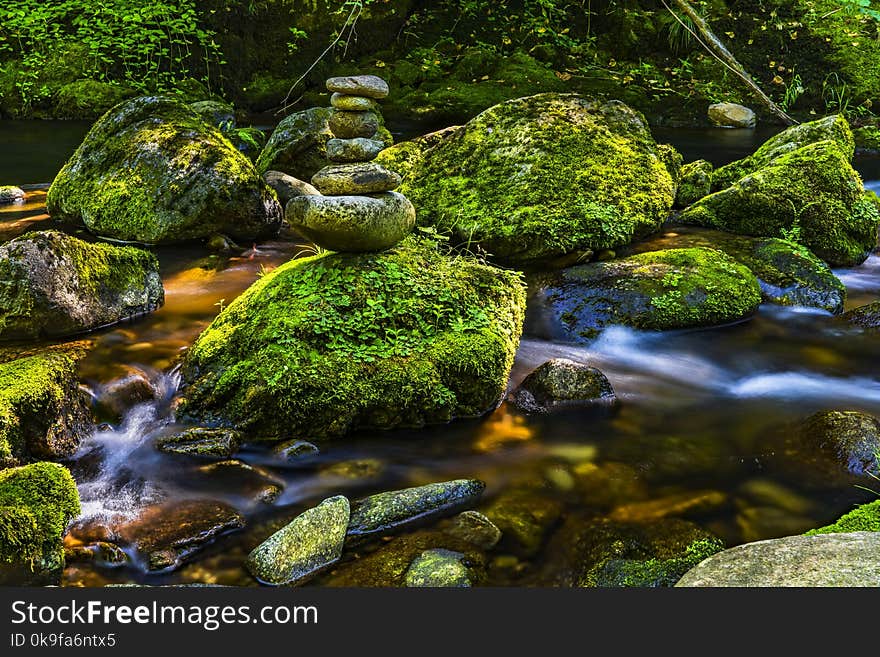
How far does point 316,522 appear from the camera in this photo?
12.9 feet

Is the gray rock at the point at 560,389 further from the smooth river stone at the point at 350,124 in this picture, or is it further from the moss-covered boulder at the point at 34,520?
the moss-covered boulder at the point at 34,520

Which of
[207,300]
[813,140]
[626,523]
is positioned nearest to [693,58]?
[813,140]

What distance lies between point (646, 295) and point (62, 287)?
4.98m

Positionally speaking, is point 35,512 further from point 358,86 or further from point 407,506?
point 358,86

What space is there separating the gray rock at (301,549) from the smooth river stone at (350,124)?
11.3ft

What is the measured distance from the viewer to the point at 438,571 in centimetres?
368

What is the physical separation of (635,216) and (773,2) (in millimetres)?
15126

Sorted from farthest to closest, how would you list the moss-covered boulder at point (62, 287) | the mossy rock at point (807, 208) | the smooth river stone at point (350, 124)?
the mossy rock at point (807, 208) → the smooth river stone at point (350, 124) → the moss-covered boulder at point (62, 287)

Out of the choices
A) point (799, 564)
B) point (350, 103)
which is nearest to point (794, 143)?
point (350, 103)

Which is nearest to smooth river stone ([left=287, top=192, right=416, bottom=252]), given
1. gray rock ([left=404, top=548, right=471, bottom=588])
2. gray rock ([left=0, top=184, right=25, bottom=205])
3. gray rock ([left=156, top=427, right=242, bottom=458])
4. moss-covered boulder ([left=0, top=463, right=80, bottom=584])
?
gray rock ([left=156, top=427, right=242, bottom=458])

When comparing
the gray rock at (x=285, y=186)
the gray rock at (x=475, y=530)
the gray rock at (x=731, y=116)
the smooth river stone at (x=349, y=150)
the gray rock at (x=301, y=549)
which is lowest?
the gray rock at (x=731, y=116)

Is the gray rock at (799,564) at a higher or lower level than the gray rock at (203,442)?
higher

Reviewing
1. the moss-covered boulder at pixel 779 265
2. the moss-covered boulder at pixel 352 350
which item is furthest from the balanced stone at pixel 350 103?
the moss-covered boulder at pixel 779 265

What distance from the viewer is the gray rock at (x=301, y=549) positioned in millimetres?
3723
